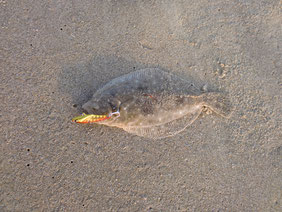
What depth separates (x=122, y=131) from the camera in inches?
80.0

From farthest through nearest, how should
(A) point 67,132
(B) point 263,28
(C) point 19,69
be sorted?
1. (B) point 263,28
2. (C) point 19,69
3. (A) point 67,132

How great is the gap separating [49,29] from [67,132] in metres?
1.15

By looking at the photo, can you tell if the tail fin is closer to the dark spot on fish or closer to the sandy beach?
the sandy beach

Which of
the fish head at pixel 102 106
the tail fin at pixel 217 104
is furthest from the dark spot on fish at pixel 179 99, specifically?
the fish head at pixel 102 106

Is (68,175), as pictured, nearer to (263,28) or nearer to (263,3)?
(263,28)

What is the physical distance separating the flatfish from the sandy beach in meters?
0.10

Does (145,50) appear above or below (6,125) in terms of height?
above

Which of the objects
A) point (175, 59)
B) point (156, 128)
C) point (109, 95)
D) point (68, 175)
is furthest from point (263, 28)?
point (68, 175)

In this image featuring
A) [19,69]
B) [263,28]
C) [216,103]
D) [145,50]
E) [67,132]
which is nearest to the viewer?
[67,132]

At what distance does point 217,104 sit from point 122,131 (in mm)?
1021

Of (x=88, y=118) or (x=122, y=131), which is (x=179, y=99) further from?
(x=88, y=118)

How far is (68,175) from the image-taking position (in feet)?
5.89

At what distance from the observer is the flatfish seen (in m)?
2.00

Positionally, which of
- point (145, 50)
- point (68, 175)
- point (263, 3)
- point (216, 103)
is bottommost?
point (68, 175)
